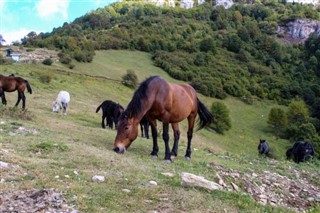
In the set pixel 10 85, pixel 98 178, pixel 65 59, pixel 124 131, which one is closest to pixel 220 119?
pixel 65 59

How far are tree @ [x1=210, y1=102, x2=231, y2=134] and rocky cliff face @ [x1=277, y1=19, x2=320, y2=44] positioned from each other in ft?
332

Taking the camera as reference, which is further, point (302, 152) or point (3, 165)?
point (302, 152)

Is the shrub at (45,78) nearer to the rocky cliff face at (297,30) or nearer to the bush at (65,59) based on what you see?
the bush at (65,59)

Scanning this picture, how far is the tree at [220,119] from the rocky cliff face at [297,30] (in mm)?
101270

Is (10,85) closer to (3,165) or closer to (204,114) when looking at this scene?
(204,114)

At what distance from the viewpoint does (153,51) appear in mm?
89125

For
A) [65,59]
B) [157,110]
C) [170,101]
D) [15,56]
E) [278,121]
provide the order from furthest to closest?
1. [278,121]
2. [65,59]
3. [15,56]
4. [170,101]
5. [157,110]

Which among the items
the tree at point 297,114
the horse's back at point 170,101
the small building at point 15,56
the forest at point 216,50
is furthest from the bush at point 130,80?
the horse's back at point 170,101

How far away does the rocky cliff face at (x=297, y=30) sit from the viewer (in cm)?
14445

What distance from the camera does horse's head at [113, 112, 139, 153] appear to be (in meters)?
9.51

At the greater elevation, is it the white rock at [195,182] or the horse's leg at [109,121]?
the white rock at [195,182]

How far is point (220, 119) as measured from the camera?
161 ft

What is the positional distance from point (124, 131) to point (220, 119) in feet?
133

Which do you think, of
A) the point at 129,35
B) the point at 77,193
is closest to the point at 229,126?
the point at 77,193
